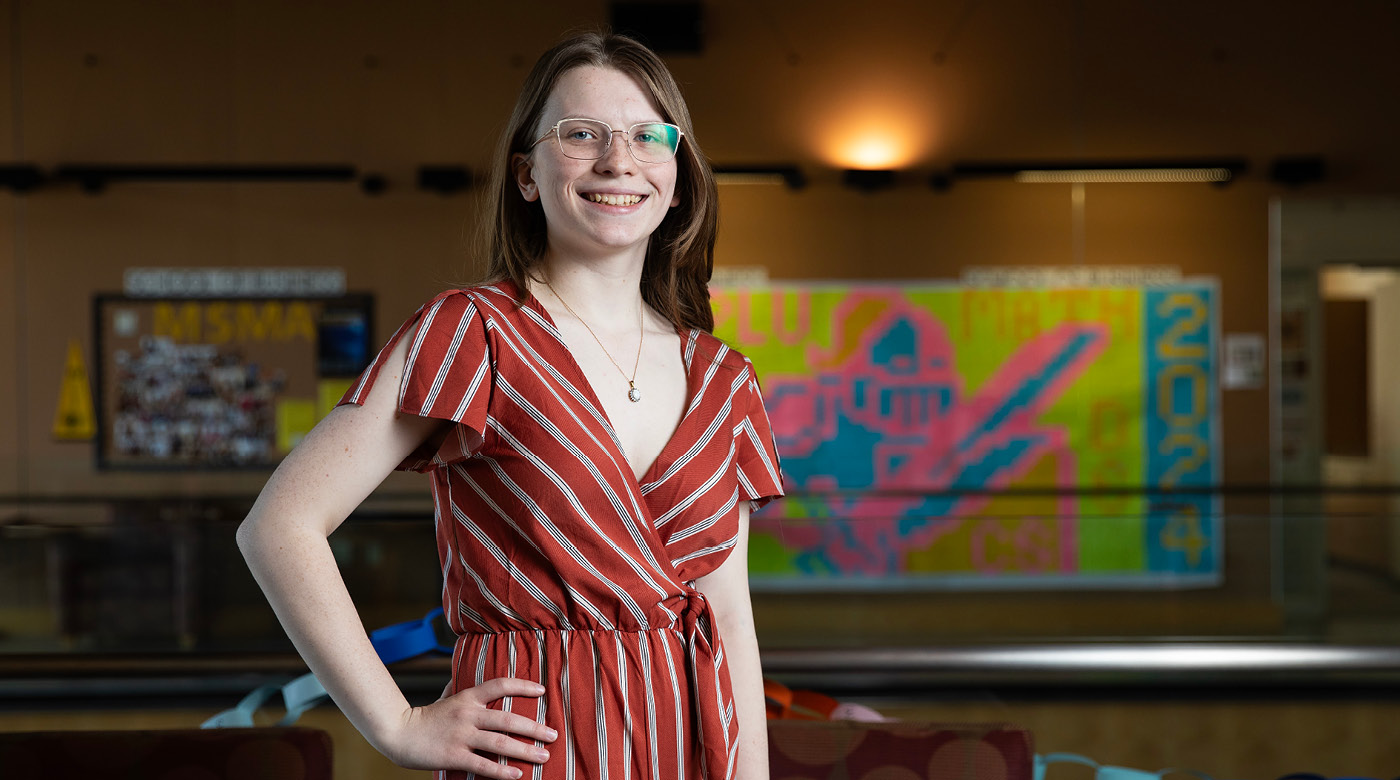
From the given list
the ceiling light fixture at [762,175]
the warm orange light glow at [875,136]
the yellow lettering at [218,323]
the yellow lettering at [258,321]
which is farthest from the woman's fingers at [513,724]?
the yellow lettering at [218,323]

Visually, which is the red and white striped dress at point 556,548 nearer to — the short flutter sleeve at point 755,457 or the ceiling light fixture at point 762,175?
the short flutter sleeve at point 755,457

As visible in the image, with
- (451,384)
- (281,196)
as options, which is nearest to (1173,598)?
(451,384)

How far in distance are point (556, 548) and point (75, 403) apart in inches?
251

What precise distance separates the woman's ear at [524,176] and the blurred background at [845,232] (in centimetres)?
513

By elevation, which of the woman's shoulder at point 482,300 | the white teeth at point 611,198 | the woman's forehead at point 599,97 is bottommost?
the woman's shoulder at point 482,300

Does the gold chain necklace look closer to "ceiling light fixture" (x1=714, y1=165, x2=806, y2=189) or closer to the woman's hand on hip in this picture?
the woman's hand on hip

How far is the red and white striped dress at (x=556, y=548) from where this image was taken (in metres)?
1.00

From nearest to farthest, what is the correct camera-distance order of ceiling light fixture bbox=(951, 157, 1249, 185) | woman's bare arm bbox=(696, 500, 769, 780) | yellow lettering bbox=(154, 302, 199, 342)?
1. woman's bare arm bbox=(696, 500, 769, 780)
2. ceiling light fixture bbox=(951, 157, 1249, 185)
3. yellow lettering bbox=(154, 302, 199, 342)

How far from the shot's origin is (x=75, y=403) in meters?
6.31

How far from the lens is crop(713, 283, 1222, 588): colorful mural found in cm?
628

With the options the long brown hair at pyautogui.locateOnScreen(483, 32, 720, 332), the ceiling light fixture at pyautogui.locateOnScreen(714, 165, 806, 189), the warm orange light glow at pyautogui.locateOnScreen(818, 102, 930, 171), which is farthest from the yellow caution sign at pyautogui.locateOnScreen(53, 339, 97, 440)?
the long brown hair at pyautogui.locateOnScreen(483, 32, 720, 332)

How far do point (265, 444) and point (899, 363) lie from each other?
12.5ft

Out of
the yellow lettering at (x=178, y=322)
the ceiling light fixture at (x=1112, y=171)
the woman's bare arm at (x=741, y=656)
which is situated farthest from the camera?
the yellow lettering at (x=178, y=322)

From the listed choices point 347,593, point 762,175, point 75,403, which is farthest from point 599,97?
point 75,403
